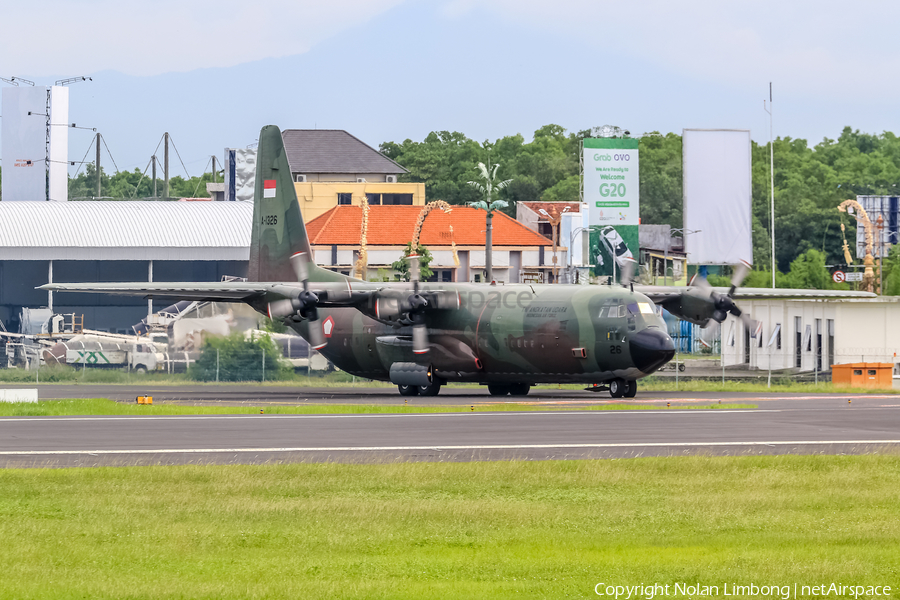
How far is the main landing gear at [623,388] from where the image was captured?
39.6m

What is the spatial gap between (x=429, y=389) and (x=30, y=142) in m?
72.6

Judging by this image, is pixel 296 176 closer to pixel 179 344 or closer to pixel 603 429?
pixel 179 344

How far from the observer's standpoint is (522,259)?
98.4 metres

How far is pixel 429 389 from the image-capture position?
4294 cm

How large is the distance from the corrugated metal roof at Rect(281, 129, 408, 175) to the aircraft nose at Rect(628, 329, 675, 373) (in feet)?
262

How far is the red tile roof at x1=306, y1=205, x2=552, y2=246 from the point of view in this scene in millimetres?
95812

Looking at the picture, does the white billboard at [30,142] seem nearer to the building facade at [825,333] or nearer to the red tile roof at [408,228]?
the red tile roof at [408,228]

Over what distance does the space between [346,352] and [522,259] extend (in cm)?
5489

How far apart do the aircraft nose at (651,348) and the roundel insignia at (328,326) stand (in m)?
13.2

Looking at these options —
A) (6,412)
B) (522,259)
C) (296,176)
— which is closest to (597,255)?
(522,259)

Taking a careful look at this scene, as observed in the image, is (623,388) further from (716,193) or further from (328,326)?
(716,193)

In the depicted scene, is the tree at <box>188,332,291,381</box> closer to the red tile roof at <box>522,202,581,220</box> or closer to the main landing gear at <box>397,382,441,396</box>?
the main landing gear at <box>397,382,441,396</box>

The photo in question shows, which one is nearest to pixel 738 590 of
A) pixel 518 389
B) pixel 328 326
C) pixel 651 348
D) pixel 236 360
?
pixel 651 348

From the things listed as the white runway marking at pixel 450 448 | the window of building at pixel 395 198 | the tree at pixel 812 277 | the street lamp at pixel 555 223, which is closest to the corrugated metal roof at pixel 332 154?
the window of building at pixel 395 198
